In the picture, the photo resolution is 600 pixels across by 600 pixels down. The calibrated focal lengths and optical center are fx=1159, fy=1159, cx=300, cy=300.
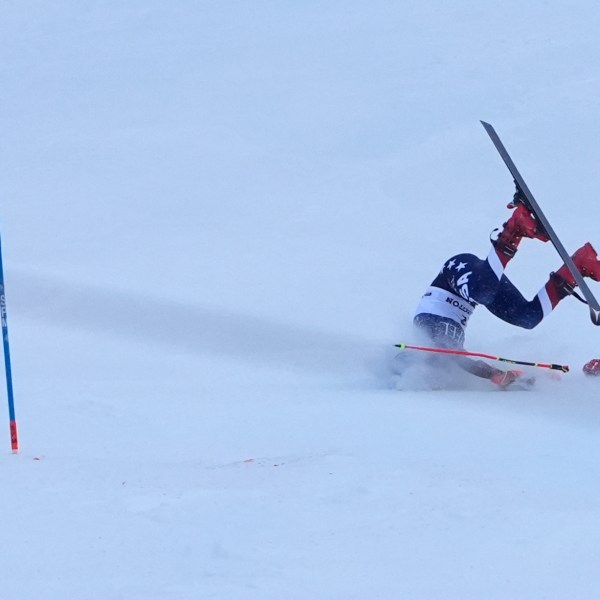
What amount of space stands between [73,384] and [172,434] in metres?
1.44

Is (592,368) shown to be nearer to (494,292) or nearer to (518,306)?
(518,306)

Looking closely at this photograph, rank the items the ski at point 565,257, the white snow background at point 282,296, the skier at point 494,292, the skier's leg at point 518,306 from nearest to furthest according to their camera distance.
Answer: the white snow background at point 282,296, the ski at point 565,257, the skier at point 494,292, the skier's leg at point 518,306

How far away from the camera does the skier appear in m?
7.25

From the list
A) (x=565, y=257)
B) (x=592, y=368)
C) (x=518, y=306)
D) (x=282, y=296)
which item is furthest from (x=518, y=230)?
(x=282, y=296)

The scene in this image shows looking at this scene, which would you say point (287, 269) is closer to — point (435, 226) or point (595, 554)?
point (435, 226)

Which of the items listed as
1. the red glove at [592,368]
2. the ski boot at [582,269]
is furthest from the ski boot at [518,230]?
the red glove at [592,368]

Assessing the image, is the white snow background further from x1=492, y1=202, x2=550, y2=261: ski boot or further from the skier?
x1=492, y1=202, x2=550, y2=261: ski boot

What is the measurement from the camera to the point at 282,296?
9.95 meters

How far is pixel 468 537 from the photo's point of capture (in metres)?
4.31

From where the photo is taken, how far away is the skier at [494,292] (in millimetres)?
7246

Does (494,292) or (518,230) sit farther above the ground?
(518,230)

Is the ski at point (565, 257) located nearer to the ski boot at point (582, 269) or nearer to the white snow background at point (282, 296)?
the ski boot at point (582, 269)

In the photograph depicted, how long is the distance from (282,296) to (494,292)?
9.39 feet

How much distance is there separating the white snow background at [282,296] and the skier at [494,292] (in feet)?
1.28
